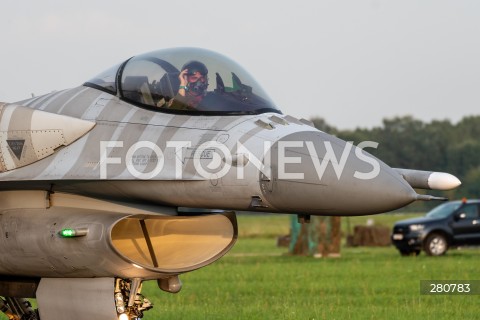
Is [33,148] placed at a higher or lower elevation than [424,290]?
higher

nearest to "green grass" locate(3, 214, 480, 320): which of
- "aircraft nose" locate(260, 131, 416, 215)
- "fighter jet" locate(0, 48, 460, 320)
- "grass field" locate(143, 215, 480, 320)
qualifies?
"grass field" locate(143, 215, 480, 320)

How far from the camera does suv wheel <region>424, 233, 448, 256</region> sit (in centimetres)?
3619

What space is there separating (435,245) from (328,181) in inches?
1068

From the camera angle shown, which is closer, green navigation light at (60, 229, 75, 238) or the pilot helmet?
green navigation light at (60, 229, 75, 238)

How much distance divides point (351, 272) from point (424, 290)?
5.38 metres

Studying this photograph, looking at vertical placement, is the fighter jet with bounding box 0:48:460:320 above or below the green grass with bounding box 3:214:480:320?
above

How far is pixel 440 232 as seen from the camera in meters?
36.6

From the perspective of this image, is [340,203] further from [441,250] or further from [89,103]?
[441,250]

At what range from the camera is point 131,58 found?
A: 11648mm

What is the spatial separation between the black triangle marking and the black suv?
85.7 ft

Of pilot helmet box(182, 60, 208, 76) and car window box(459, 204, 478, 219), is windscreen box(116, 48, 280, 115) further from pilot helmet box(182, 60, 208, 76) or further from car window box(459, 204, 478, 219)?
car window box(459, 204, 478, 219)

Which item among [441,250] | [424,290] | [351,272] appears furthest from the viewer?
[441,250]

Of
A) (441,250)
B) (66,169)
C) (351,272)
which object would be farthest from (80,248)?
(441,250)

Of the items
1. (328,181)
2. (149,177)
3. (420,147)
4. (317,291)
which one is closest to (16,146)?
(149,177)
